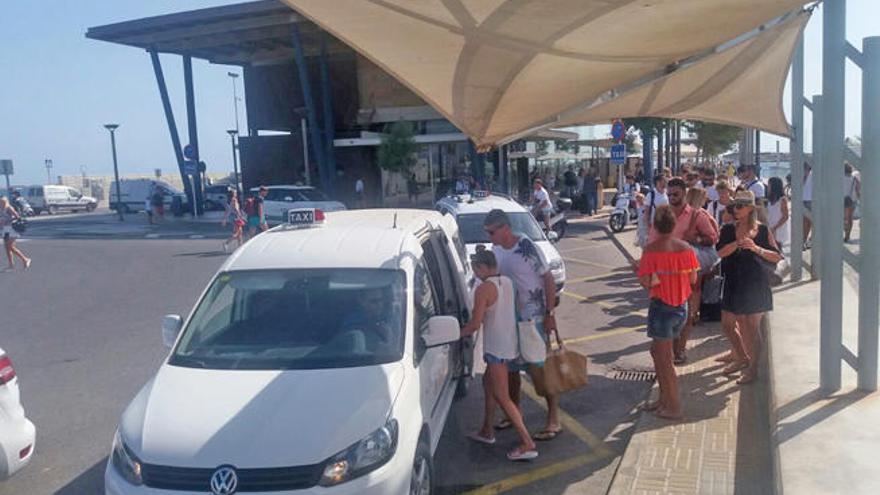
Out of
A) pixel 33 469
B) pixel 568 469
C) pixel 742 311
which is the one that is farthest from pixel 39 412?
pixel 742 311

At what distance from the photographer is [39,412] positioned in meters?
7.21

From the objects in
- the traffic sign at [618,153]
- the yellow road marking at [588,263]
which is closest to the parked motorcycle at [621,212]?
the traffic sign at [618,153]

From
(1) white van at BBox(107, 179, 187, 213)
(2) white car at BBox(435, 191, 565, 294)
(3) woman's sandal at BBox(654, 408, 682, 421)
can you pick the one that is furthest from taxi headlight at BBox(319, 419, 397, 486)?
(1) white van at BBox(107, 179, 187, 213)

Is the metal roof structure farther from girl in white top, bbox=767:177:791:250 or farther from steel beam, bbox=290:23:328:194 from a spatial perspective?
girl in white top, bbox=767:177:791:250

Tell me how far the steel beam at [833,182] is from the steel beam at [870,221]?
6.4 inches

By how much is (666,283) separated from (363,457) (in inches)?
124

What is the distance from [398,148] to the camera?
36750mm

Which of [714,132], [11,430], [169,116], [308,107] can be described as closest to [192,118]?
[169,116]

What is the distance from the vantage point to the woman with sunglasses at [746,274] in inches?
263

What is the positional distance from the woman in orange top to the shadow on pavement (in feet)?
14.7

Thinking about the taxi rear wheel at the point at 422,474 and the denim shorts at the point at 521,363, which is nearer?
the taxi rear wheel at the point at 422,474

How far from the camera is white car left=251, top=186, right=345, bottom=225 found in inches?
1147

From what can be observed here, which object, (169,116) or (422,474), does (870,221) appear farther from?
(169,116)

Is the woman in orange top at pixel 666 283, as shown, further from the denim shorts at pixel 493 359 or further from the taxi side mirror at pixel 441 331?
the taxi side mirror at pixel 441 331
